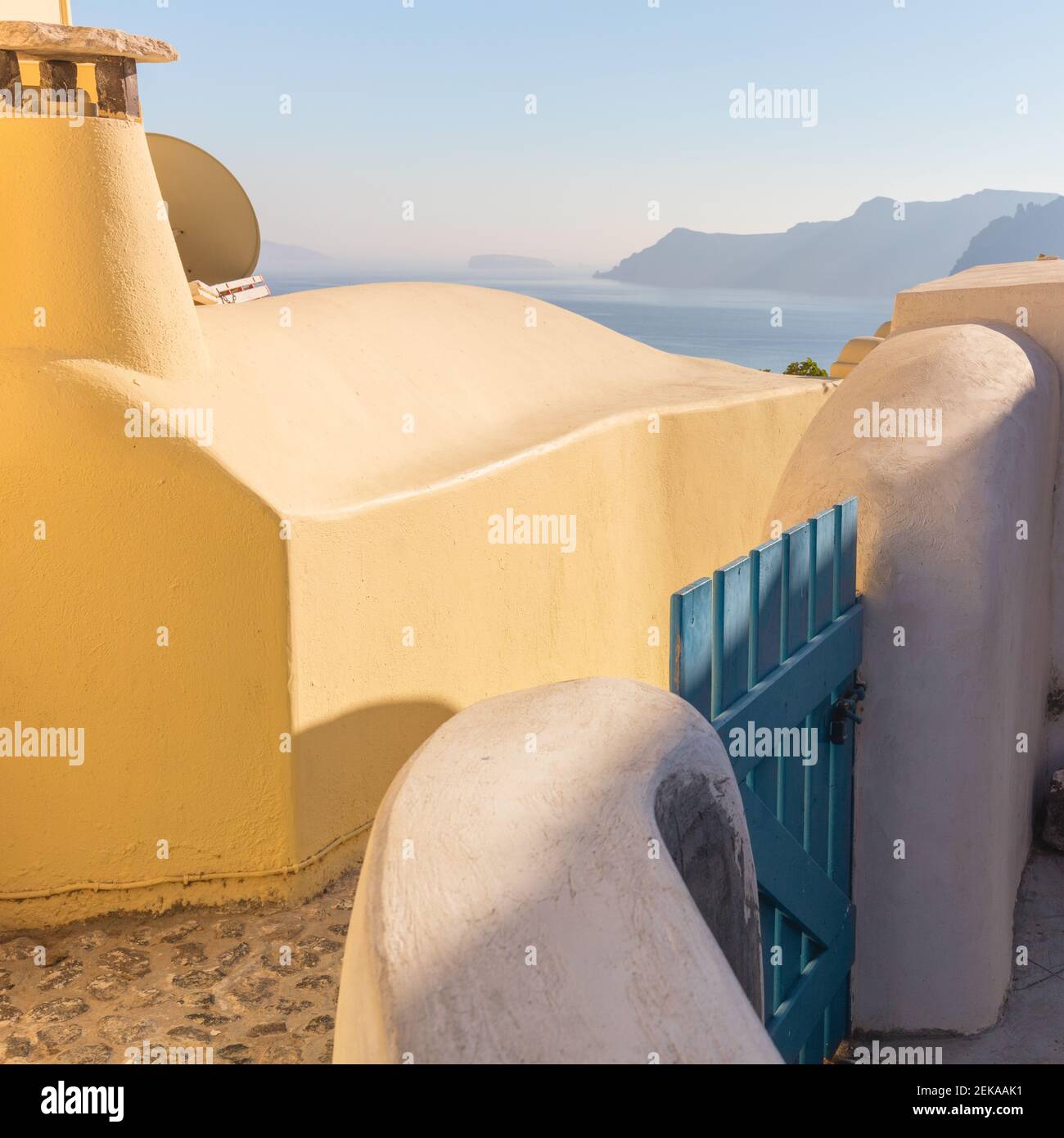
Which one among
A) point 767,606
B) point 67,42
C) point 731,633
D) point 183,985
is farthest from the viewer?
point 67,42

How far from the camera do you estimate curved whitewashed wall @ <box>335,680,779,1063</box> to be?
1.70 meters

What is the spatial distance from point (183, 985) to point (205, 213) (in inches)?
228

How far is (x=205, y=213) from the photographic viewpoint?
857 cm

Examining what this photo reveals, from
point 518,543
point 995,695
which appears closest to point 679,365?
point 518,543

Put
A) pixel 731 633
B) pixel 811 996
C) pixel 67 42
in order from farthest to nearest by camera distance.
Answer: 1. pixel 67 42
2. pixel 811 996
3. pixel 731 633

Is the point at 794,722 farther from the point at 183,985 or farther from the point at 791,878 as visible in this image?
the point at 183,985

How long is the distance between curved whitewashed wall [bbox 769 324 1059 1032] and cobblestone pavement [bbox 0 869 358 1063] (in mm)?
2142

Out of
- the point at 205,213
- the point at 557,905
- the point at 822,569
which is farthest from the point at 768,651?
the point at 205,213

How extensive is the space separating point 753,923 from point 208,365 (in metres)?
3.95

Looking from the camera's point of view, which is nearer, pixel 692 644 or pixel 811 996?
pixel 692 644

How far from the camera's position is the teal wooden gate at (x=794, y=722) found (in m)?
3.51

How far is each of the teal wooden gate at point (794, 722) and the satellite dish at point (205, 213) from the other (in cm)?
579

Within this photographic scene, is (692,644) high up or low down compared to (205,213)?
down

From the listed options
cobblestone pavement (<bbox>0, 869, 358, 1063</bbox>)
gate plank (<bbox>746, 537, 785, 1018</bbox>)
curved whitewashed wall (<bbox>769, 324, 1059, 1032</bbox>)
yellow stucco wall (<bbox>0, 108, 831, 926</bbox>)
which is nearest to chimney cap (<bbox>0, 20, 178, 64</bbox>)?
yellow stucco wall (<bbox>0, 108, 831, 926</bbox>)
